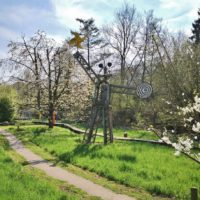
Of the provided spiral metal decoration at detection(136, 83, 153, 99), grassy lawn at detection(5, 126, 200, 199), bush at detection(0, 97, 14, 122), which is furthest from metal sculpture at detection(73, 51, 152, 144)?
bush at detection(0, 97, 14, 122)

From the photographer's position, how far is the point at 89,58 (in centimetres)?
5369

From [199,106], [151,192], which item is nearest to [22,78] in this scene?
[151,192]

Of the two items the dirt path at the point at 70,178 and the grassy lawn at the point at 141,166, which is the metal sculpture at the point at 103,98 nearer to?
the grassy lawn at the point at 141,166

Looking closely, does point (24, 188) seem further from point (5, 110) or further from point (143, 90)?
point (5, 110)

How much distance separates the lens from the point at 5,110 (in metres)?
45.3

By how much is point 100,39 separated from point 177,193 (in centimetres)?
4688

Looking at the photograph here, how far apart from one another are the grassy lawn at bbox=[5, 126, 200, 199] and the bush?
26450 millimetres

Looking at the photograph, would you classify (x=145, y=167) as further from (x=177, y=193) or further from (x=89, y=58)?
(x=89, y=58)

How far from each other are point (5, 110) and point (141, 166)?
3389 centimetres

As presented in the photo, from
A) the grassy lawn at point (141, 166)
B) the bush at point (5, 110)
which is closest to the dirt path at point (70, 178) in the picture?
the grassy lawn at point (141, 166)

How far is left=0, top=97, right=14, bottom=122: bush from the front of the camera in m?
45.0

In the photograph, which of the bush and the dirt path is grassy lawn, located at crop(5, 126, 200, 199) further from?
the bush

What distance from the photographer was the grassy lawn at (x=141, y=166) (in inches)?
435

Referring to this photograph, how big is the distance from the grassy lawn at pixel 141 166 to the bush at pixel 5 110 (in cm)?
2645
